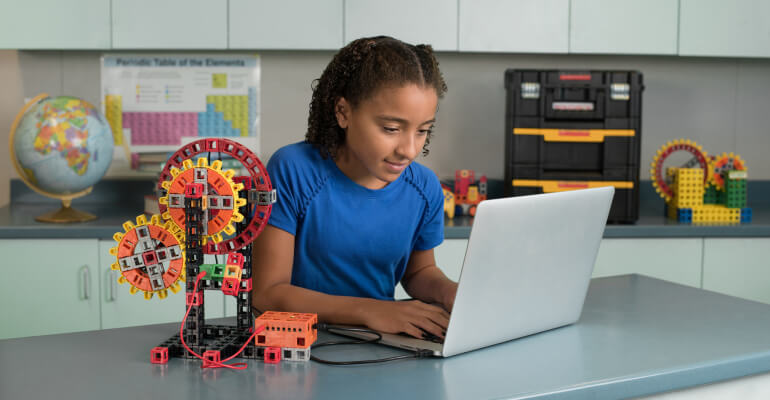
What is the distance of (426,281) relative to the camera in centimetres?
146

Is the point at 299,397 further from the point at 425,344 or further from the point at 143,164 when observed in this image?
the point at 143,164

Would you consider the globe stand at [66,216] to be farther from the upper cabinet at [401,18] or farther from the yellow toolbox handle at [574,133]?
the yellow toolbox handle at [574,133]

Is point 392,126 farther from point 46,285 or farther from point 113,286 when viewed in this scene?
point 46,285

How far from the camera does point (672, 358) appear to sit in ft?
3.46

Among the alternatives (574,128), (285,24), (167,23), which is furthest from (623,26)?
(167,23)

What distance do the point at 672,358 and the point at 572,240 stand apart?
→ 0.22 metres

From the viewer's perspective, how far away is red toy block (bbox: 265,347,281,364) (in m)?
1.01

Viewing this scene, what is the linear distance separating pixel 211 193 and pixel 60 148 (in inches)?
61.1

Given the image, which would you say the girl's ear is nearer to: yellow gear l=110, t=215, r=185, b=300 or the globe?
yellow gear l=110, t=215, r=185, b=300

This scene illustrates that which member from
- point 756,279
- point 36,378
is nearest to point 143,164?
point 36,378

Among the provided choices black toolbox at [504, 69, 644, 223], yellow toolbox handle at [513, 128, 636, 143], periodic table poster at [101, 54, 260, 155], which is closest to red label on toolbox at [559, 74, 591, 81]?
black toolbox at [504, 69, 644, 223]

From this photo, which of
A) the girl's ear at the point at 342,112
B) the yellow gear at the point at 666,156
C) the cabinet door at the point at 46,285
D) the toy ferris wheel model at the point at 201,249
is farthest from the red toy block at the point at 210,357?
the yellow gear at the point at 666,156

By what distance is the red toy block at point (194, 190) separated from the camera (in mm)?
1005

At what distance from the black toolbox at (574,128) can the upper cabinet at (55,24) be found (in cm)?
142
